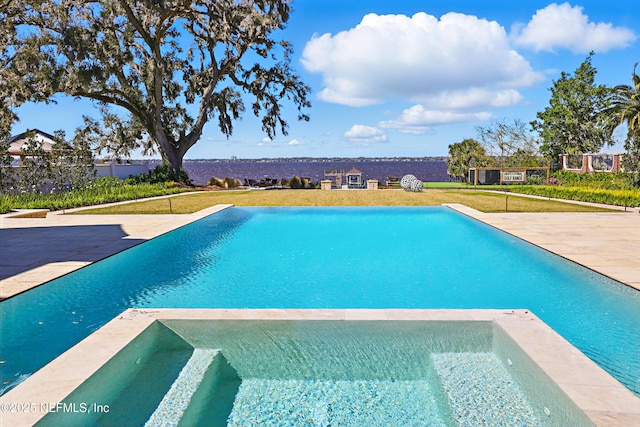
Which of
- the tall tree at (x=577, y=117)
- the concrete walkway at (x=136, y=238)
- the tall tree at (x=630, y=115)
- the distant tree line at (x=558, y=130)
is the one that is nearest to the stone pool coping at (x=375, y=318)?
the concrete walkway at (x=136, y=238)

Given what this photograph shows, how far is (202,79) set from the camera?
94.1 feet

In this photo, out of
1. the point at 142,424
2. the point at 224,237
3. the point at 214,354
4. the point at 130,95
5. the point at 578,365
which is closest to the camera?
the point at 142,424

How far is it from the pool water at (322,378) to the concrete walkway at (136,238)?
10.2 feet

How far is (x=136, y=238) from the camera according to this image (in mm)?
9883

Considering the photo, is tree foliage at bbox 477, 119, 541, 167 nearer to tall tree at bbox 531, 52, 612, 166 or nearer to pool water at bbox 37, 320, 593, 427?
tall tree at bbox 531, 52, 612, 166

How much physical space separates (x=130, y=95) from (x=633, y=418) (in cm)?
2792

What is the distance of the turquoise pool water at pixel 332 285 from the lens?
15.4 feet

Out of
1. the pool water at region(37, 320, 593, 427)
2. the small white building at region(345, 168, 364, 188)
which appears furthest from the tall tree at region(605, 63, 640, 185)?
the pool water at region(37, 320, 593, 427)

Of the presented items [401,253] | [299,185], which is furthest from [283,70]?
[401,253]

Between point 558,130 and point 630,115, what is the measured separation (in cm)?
754

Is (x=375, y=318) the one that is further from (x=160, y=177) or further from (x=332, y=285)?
(x=160, y=177)

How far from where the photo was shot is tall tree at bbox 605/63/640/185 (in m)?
17.8

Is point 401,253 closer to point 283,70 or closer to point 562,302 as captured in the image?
point 562,302

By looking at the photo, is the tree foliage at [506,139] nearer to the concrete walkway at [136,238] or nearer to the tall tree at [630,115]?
the tall tree at [630,115]
